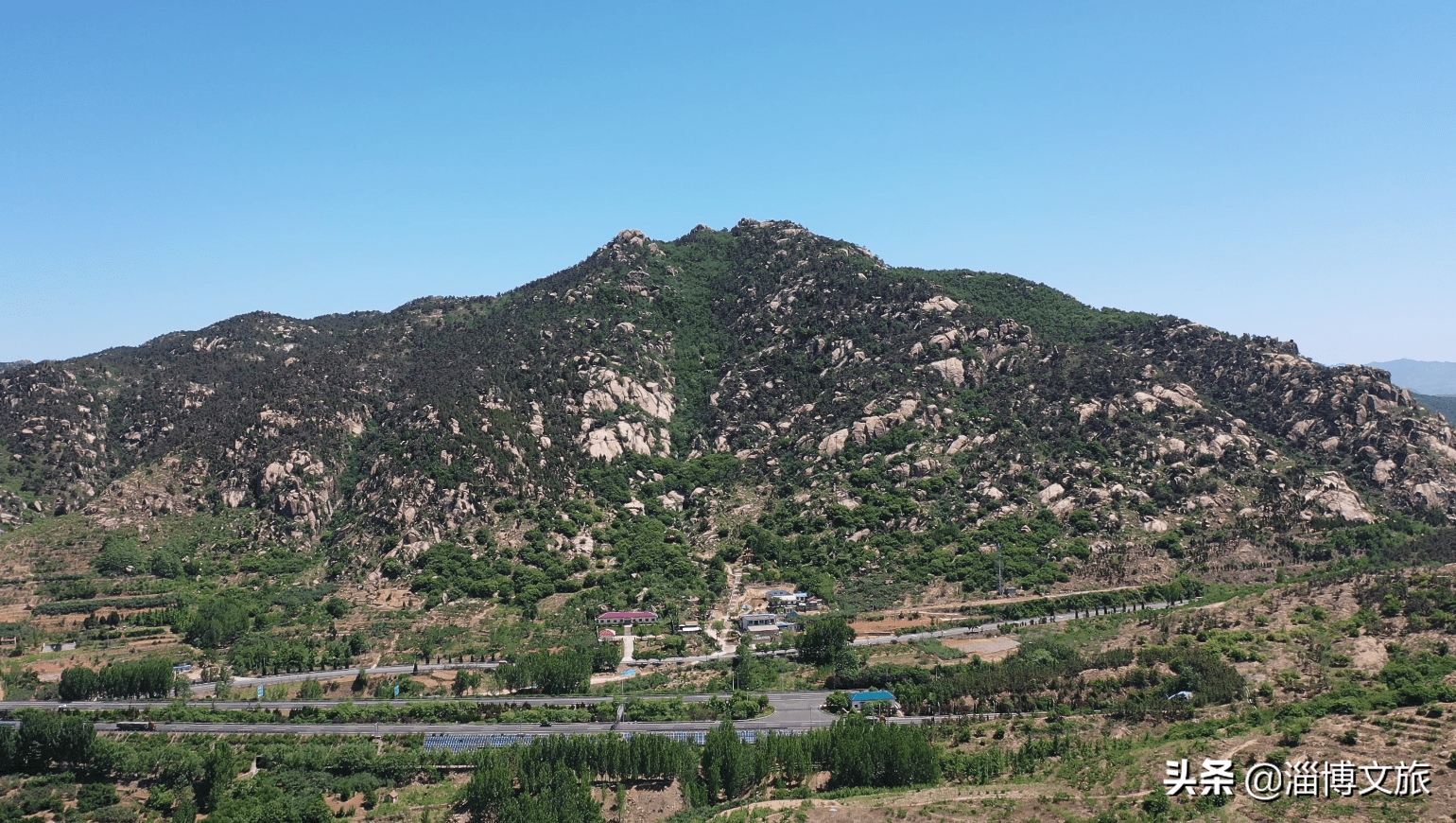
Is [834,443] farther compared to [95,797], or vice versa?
[834,443]

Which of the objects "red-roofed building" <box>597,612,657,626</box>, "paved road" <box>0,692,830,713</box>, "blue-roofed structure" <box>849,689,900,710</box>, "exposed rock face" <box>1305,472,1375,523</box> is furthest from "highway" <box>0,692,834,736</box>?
"exposed rock face" <box>1305,472,1375,523</box>

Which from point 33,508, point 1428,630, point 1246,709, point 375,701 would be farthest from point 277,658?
point 1428,630

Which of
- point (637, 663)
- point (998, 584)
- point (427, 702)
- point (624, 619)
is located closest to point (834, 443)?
point (998, 584)

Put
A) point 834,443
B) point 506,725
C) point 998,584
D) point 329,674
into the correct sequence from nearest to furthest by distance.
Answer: point 506,725 → point 329,674 → point 998,584 → point 834,443

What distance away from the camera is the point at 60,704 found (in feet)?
371

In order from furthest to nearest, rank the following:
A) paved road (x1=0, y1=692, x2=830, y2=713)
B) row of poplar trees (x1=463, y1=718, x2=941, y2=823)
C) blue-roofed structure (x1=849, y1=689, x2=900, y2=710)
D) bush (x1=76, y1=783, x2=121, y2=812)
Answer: paved road (x1=0, y1=692, x2=830, y2=713) < blue-roofed structure (x1=849, y1=689, x2=900, y2=710) < bush (x1=76, y1=783, x2=121, y2=812) < row of poplar trees (x1=463, y1=718, x2=941, y2=823)

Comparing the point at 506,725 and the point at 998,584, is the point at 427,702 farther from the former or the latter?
the point at 998,584

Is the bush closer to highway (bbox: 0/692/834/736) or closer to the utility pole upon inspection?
highway (bbox: 0/692/834/736)

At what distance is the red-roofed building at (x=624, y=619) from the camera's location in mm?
140625

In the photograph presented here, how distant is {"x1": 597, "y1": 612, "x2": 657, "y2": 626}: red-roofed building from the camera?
140625mm

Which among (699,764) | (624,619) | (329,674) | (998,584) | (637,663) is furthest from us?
(998,584)

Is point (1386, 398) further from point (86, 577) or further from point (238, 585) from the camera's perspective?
point (86, 577)

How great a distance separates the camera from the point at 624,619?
464 ft

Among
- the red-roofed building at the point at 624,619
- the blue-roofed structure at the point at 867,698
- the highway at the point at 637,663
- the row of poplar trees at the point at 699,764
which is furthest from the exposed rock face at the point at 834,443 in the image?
the row of poplar trees at the point at 699,764
